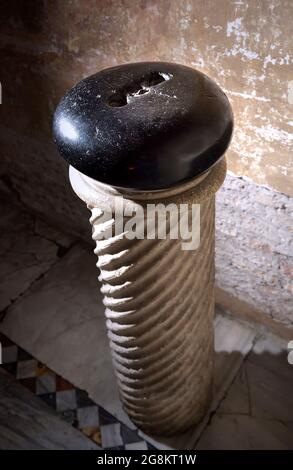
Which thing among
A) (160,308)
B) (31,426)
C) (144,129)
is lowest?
(31,426)

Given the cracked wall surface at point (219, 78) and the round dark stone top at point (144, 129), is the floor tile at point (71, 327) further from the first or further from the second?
the round dark stone top at point (144, 129)

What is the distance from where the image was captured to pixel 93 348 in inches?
93.4

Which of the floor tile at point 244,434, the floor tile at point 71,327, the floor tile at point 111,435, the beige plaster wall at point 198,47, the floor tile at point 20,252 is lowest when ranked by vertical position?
the floor tile at point 111,435

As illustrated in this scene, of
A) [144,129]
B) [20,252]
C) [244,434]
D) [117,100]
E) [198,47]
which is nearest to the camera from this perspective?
[144,129]

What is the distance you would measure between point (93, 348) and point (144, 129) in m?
1.56

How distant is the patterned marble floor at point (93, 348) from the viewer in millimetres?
2061

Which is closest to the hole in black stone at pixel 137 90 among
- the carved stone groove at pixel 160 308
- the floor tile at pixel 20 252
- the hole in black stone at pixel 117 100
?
the hole in black stone at pixel 117 100

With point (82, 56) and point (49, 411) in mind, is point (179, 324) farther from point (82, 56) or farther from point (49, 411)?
point (82, 56)

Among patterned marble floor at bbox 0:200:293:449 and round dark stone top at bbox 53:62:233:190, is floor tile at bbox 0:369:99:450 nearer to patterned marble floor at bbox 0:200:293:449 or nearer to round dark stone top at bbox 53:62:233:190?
patterned marble floor at bbox 0:200:293:449

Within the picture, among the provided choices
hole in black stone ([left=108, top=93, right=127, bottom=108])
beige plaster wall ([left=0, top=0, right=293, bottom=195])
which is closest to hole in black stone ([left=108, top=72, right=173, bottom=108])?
hole in black stone ([left=108, top=93, right=127, bottom=108])

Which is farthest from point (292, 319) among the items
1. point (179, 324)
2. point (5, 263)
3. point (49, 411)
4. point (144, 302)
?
point (5, 263)

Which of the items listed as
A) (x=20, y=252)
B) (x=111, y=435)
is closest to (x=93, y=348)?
(x=111, y=435)

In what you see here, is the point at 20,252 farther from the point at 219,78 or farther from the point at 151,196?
the point at 151,196

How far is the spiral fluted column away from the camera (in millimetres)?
1049
